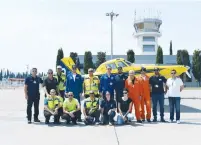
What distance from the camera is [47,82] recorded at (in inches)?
412

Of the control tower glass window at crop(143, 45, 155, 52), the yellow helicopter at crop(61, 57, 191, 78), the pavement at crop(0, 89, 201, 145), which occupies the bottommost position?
the pavement at crop(0, 89, 201, 145)

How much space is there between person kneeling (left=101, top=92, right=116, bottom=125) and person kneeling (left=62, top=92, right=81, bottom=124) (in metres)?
0.76

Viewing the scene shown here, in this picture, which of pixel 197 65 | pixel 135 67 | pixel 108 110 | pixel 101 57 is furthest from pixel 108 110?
pixel 197 65

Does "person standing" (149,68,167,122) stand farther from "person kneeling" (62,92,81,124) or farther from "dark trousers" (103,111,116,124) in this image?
"person kneeling" (62,92,81,124)

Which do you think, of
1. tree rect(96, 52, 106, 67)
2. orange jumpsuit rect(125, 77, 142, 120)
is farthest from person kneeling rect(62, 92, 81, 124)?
tree rect(96, 52, 106, 67)

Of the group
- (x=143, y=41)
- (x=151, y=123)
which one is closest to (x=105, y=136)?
(x=151, y=123)

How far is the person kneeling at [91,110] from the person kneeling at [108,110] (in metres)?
0.21

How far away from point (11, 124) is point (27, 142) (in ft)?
10.2

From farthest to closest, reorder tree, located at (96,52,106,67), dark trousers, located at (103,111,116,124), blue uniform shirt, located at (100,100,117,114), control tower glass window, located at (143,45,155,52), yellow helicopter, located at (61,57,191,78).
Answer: control tower glass window, located at (143,45,155,52) < tree, located at (96,52,106,67) < yellow helicopter, located at (61,57,191,78) < blue uniform shirt, located at (100,100,117,114) < dark trousers, located at (103,111,116,124)

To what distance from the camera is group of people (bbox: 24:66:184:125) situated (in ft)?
32.4

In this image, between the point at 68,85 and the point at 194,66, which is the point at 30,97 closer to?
the point at 68,85

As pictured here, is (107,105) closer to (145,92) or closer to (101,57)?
(145,92)

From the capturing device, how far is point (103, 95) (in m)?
10.6

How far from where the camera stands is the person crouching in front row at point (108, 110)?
9656 mm
